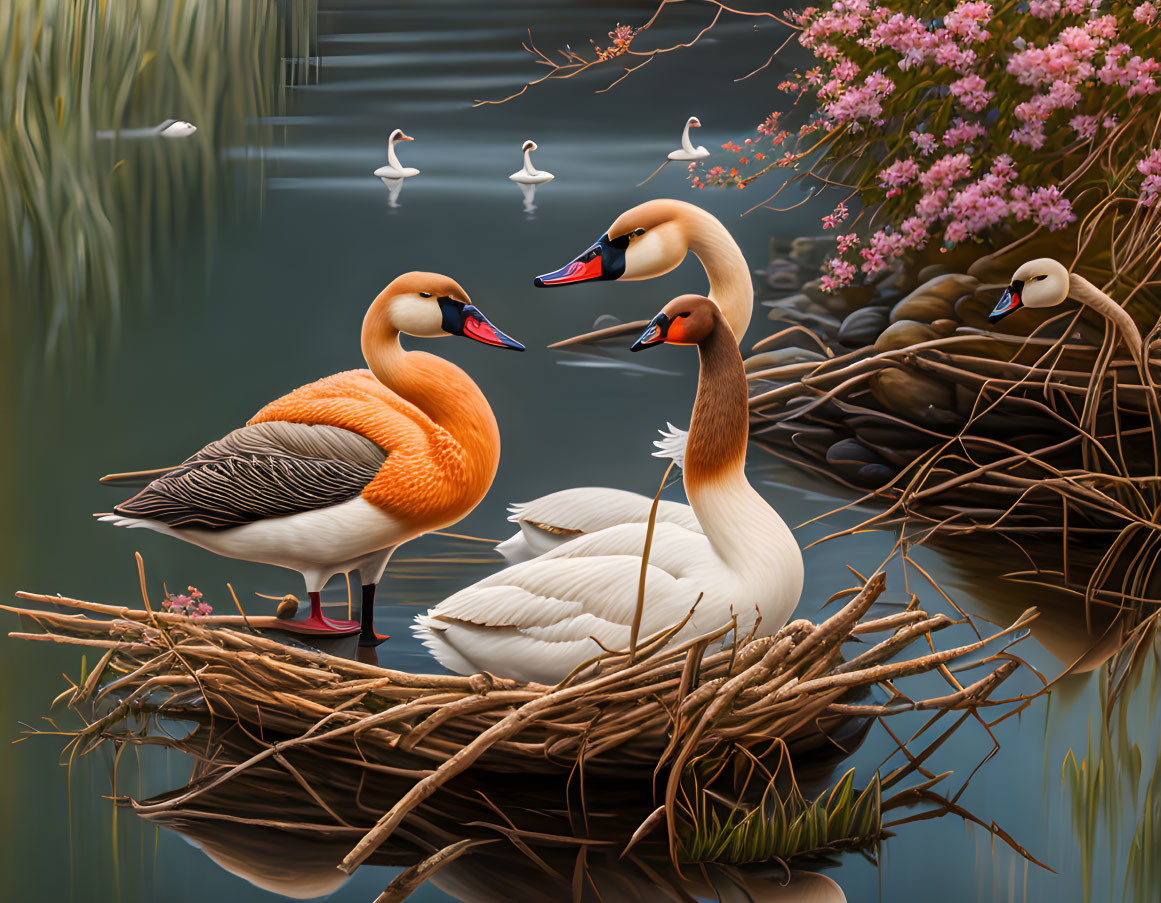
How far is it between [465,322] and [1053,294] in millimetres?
746

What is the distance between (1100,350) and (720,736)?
70 cm

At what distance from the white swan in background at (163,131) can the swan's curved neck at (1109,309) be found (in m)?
1.19

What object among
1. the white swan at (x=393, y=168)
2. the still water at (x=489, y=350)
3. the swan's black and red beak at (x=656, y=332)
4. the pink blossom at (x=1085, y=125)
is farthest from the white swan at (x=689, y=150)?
the pink blossom at (x=1085, y=125)

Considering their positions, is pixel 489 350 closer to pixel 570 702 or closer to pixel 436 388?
pixel 436 388

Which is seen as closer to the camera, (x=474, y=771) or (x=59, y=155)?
(x=474, y=771)

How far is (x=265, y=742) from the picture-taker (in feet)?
4.10

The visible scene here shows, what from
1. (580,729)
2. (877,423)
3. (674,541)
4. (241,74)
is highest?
(241,74)

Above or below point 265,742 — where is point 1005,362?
above

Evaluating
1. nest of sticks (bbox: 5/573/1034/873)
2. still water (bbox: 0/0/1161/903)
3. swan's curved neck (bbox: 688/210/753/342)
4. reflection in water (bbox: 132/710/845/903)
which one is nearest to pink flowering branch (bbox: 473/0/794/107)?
still water (bbox: 0/0/1161/903)

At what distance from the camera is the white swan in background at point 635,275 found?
1.26 m

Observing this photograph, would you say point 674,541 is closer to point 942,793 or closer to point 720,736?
point 720,736

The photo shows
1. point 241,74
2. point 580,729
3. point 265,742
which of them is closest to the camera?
point 580,729

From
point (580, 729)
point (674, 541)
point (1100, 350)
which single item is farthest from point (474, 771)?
point (1100, 350)

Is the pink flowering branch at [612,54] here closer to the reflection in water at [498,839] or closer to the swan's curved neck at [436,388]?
the swan's curved neck at [436,388]
